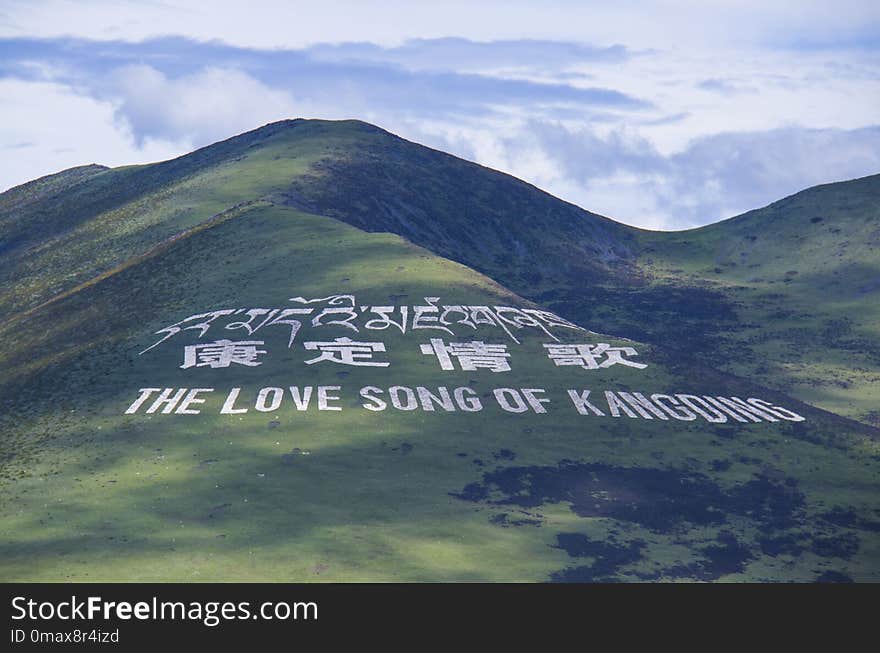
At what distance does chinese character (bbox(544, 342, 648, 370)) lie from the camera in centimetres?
11931

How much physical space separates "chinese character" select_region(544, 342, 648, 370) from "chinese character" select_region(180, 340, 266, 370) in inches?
1103

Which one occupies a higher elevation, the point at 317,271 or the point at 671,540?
the point at 317,271

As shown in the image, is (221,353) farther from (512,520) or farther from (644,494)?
(644,494)

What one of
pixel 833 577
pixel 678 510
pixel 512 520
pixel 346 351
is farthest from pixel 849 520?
pixel 346 351

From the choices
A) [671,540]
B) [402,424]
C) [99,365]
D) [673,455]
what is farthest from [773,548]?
[99,365]

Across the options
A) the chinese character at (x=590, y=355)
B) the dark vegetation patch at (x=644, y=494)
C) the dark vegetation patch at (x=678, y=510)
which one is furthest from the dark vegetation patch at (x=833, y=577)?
the chinese character at (x=590, y=355)

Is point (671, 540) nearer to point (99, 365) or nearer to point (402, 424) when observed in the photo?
point (402, 424)

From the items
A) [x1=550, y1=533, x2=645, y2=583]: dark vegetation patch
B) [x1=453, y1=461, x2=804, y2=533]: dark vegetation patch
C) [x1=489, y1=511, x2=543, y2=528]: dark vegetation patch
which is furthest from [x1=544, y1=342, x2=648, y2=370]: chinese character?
[x1=550, y1=533, x2=645, y2=583]: dark vegetation patch

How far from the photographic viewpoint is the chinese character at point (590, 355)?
119 metres

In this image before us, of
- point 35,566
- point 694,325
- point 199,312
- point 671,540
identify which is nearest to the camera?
point 35,566

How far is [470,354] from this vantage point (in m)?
119

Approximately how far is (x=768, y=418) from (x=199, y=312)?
190ft

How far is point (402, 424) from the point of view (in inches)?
4104
